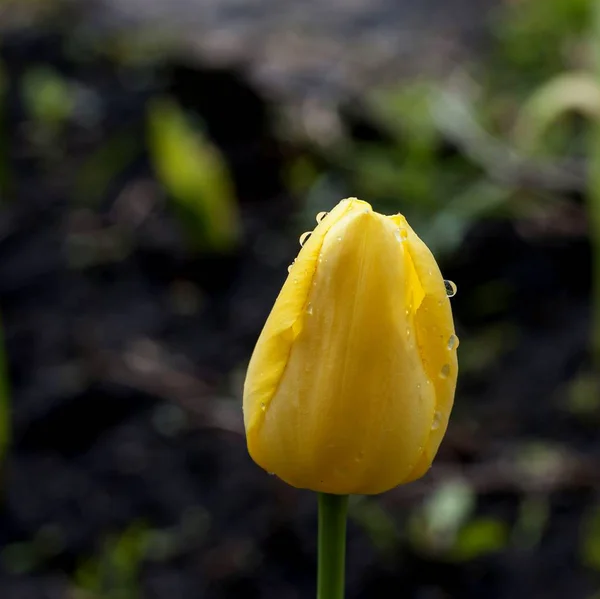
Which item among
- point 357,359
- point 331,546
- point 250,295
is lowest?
point 331,546

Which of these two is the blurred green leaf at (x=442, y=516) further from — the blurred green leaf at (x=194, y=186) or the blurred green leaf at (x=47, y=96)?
the blurred green leaf at (x=47, y=96)

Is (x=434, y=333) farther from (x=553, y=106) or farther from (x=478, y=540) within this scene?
(x=553, y=106)

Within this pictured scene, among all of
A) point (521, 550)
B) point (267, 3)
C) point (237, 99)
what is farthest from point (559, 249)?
point (267, 3)

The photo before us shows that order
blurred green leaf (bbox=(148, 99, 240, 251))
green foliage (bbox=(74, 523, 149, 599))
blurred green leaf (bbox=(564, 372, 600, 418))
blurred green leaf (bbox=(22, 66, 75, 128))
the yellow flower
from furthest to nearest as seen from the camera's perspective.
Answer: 1. blurred green leaf (bbox=(22, 66, 75, 128))
2. blurred green leaf (bbox=(148, 99, 240, 251))
3. blurred green leaf (bbox=(564, 372, 600, 418))
4. green foliage (bbox=(74, 523, 149, 599))
5. the yellow flower

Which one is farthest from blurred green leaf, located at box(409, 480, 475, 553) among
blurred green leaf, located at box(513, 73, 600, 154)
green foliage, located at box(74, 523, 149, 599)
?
blurred green leaf, located at box(513, 73, 600, 154)

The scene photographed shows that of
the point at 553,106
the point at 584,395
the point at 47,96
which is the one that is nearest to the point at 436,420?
the point at 584,395

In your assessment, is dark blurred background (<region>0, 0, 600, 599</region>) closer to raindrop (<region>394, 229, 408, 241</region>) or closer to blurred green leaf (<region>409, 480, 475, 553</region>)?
blurred green leaf (<region>409, 480, 475, 553</region>)

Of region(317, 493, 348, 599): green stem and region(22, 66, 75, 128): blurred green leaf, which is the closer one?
region(317, 493, 348, 599): green stem

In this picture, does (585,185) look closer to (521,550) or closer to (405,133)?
(405,133)
